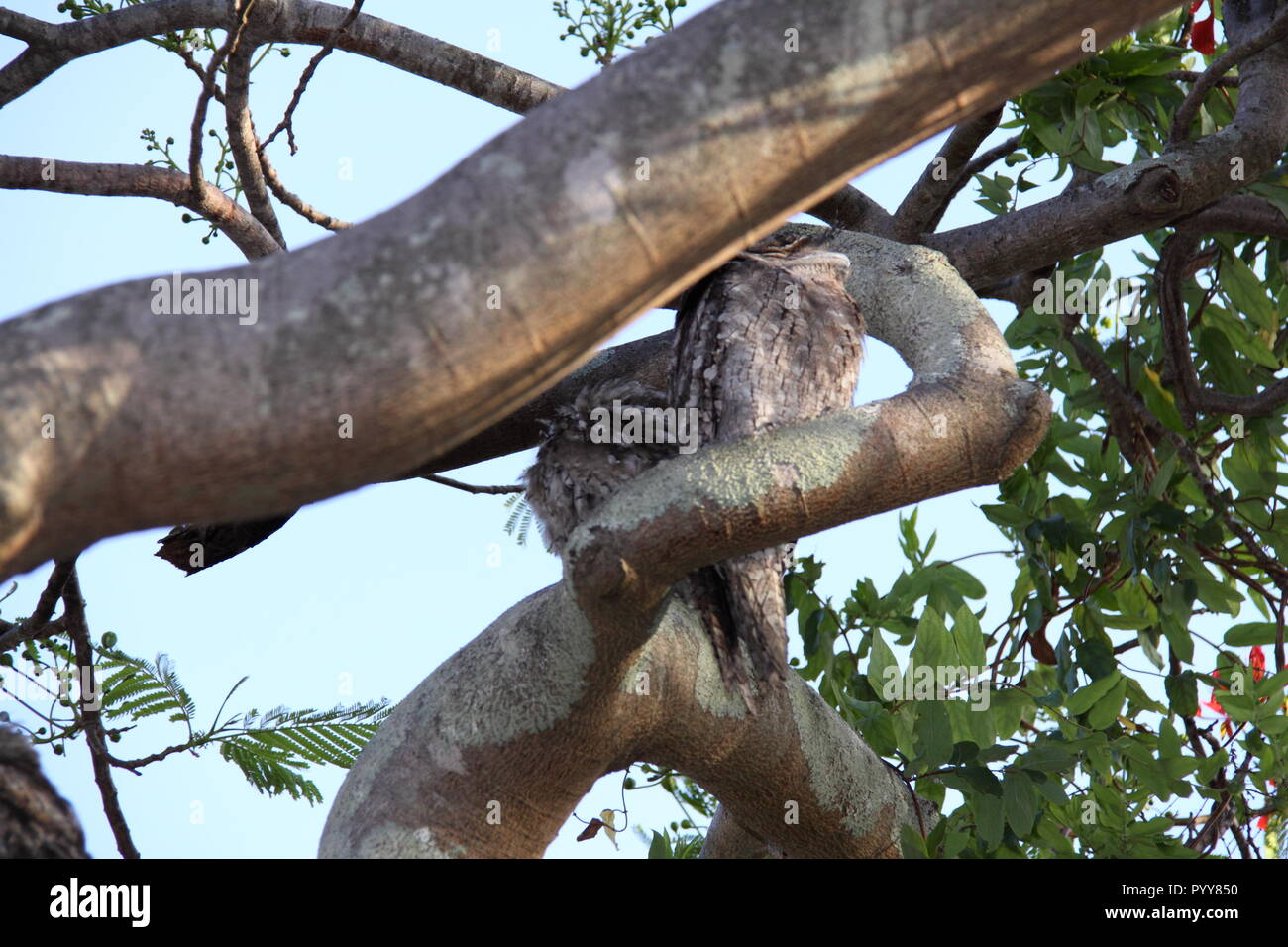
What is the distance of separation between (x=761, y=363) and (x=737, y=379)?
7 cm

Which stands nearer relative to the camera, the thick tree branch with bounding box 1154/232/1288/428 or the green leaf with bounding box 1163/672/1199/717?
the green leaf with bounding box 1163/672/1199/717

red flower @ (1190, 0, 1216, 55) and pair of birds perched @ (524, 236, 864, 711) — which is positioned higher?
red flower @ (1190, 0, 1216, 55)

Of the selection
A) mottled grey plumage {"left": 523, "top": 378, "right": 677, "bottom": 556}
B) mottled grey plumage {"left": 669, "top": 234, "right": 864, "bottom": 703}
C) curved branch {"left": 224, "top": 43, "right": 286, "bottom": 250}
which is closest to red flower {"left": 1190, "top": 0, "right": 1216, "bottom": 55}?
mottled grey plumage {"left": 669, "top": 234, "right": 864, "bottom": 703}

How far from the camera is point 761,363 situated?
239 centimetres

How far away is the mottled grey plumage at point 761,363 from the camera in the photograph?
2207 millimetres

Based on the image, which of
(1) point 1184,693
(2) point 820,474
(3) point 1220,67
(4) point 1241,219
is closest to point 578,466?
(2) point 820,474

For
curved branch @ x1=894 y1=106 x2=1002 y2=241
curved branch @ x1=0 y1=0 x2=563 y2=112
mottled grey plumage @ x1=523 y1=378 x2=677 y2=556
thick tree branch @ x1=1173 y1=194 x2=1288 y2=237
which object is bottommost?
mottled grey plumage @ x1=523 y1=378 x2=677 y2=556

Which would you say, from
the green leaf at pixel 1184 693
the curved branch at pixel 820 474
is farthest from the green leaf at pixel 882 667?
the curved branch at pixel 820 474

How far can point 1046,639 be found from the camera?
3697 mm

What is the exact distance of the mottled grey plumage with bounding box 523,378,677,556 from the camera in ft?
7.96

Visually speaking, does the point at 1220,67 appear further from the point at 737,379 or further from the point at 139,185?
the point at 139,185

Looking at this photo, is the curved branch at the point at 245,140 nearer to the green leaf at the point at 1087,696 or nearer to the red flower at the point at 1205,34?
the green leaf at the point at 1087,696

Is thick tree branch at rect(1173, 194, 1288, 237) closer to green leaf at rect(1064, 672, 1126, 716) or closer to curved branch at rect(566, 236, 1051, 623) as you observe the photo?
green leaf at rect(1064, 672, 1126, 716)
